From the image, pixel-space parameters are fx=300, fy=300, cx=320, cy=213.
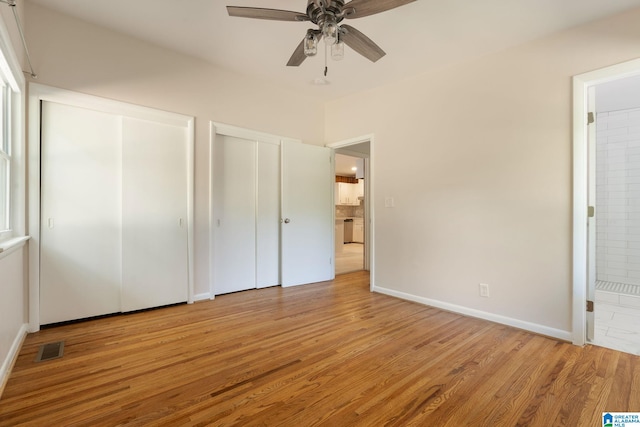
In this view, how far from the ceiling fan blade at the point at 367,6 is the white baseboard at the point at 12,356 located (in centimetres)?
305

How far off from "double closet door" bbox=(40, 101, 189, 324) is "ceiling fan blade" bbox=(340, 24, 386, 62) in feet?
7.00

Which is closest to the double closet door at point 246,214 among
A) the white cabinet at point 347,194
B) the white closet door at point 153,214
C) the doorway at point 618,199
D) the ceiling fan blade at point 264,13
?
the white closet door at point 153,214

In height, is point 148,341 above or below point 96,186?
below

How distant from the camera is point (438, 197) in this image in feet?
11.1

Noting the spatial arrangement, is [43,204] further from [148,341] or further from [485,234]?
[485,234]

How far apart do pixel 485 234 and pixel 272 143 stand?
2834mm

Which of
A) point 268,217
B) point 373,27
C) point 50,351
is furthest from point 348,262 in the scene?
point 50,351

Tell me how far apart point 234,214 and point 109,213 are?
133cm

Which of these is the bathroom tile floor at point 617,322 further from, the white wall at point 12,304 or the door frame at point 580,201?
the white wall at point 12,304

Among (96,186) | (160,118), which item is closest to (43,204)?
(96,186)

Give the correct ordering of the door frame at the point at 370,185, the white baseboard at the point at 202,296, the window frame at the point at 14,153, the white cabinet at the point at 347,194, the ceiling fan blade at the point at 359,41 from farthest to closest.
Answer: the white cabinet at the point at 347,194, the door frame at the point at 370,185, the white baseboard at the point at 202,296, the window frame at the point at 14,153, the ceiling fan blade at the point at 359,41

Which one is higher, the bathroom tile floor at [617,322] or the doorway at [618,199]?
the doorway at [618,199]

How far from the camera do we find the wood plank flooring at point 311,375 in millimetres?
1570

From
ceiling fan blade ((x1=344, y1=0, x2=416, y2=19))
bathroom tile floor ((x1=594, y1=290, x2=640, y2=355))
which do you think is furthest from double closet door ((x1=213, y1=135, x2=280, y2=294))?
bathroom tile floor ((x1=594, y1=290, x2=640, y2=355))
